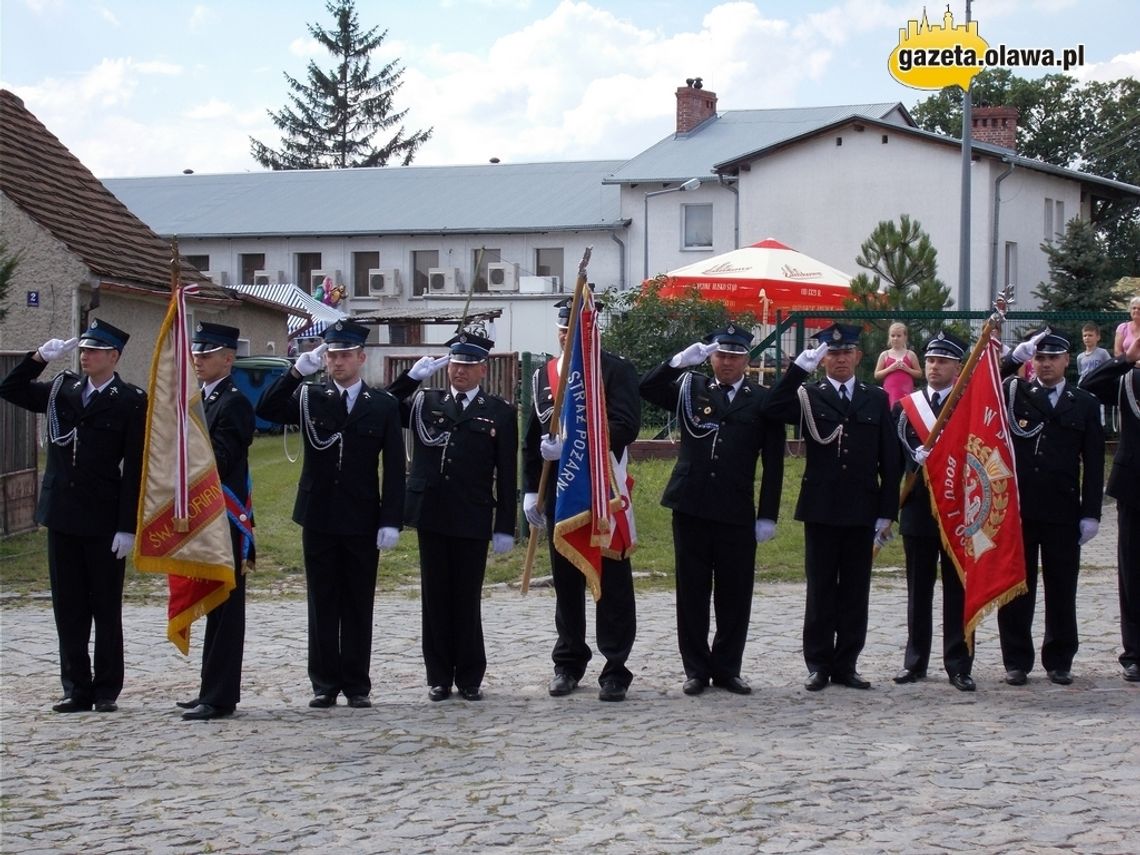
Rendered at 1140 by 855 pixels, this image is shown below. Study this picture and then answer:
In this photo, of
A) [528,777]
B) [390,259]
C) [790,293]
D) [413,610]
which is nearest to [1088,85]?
[390,259]

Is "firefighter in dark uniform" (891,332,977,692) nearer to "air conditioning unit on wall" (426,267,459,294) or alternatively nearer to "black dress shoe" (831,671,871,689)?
"black dress shoe" (831,671,871,689)

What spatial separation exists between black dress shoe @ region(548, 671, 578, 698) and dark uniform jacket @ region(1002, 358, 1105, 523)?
8.62 feet

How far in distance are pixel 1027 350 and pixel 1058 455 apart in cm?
60

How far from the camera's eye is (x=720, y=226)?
41.6 meters

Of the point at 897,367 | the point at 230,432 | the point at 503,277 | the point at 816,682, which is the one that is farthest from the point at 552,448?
the point at 503,277

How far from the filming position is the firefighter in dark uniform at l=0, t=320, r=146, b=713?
7.61m

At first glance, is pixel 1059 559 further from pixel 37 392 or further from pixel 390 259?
pixel 390 259

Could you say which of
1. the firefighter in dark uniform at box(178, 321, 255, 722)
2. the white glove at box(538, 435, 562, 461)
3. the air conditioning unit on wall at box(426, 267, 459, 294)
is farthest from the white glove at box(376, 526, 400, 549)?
the air conditioning unit on wall at box(426, 267, 459, 294)

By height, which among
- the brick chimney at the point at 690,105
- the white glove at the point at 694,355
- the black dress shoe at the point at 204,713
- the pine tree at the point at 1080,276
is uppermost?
the brick chimney at the point at 690,105

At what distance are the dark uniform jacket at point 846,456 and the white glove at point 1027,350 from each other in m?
0.81

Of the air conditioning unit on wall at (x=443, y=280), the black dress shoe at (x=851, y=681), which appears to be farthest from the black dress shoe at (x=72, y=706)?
the air conditioning unit on wall at (x=443, y=280)

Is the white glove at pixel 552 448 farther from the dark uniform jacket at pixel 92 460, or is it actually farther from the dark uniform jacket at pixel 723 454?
the dark uniform jacket at pixel 92 460

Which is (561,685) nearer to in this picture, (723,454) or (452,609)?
(452,609)

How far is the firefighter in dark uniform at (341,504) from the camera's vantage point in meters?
7.74
